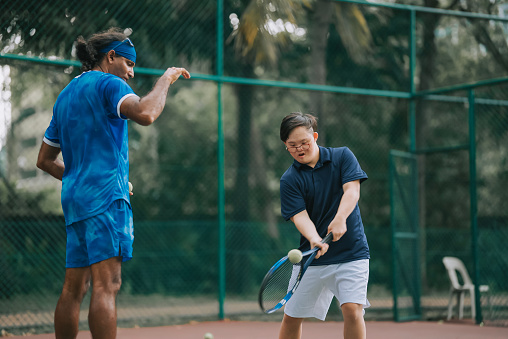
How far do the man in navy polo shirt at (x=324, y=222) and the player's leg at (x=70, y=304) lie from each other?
3.77 feet

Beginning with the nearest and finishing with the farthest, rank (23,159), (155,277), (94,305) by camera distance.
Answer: (94,305) < (155,277) < (23,159)

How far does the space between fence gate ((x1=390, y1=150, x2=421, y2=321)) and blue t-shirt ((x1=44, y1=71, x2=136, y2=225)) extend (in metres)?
4.70

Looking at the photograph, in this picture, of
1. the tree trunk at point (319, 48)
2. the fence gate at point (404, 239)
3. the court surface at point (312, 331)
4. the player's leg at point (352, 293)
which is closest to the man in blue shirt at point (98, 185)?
the player's leg at point (352, 293)

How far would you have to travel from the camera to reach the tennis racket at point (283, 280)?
11.6 feet

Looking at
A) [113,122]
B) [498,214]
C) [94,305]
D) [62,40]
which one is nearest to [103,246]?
[94,305]

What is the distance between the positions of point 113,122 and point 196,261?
22.3 feet

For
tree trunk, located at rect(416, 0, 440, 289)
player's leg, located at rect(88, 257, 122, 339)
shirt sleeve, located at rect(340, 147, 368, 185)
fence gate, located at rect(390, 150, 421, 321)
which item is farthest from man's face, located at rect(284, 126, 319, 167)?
tree trunk, located at rect(416, 0, 440, 289)

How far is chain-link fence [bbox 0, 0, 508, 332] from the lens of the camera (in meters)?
6.81

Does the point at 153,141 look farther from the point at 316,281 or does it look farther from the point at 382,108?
the point at 316,281

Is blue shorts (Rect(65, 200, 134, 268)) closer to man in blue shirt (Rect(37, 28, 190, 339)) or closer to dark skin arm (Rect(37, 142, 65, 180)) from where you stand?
man in blue shirt (Rect(37, 28, 190, 339))

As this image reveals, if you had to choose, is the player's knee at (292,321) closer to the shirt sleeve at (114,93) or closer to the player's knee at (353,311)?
the player's knee at (353,311)

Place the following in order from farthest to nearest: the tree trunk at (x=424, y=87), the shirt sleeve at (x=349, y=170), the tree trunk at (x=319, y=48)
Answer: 1. the tree trunk at (x=424, y=87)
2. the tree trunk at (x=319, y=48)
3. the shirt sleeve at (x=349, y=170)

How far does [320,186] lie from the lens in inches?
151

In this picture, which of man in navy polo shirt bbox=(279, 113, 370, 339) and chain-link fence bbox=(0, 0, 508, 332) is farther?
chain-link fence bbox=(0, 0, 508, 332)
